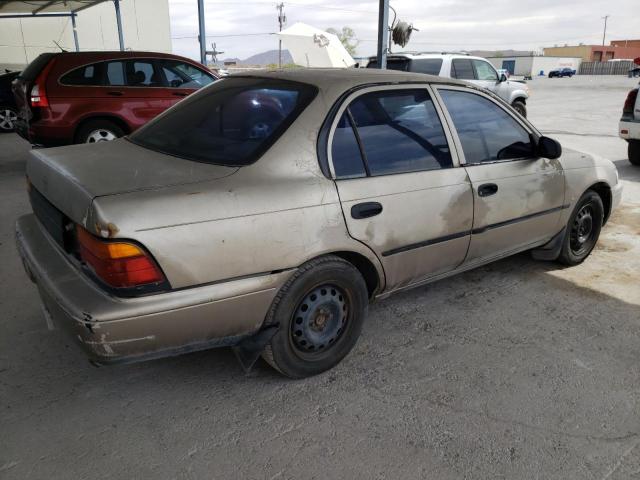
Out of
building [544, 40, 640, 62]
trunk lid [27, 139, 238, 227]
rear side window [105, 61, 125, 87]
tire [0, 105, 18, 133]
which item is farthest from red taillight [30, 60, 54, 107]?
building [544, 40, 640, 62]

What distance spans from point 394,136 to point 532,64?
239 ft

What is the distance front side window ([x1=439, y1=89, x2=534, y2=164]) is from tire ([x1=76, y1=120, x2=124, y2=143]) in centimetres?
549

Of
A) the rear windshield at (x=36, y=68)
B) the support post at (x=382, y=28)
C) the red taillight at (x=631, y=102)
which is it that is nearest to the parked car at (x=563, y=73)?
the red taillight at (x=631, y=102)

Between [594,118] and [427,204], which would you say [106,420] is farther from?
[594,118]

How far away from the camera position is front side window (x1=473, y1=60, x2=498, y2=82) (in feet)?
42.9

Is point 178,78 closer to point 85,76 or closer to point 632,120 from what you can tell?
point 85,76

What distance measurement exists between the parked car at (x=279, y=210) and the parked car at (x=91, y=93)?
15.3 feet

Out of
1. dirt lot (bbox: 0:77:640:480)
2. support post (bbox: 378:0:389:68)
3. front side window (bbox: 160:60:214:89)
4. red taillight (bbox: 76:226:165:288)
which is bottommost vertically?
dirt lot (bbox: 0:77:640:480)

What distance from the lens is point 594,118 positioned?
594 inches

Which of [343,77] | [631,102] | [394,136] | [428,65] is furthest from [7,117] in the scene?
[631,102]

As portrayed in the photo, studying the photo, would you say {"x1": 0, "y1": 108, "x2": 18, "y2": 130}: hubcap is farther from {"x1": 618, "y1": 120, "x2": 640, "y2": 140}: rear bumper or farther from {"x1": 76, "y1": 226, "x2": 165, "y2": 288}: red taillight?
{"x1": 618, "y1": 120, "x2": 640, "y2": 140}: rear bumper

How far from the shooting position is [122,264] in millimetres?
2084

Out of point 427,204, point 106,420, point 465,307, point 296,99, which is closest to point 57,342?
point 106,420

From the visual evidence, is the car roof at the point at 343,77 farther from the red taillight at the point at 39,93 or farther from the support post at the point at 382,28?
the red taillight at the point at 39,93
